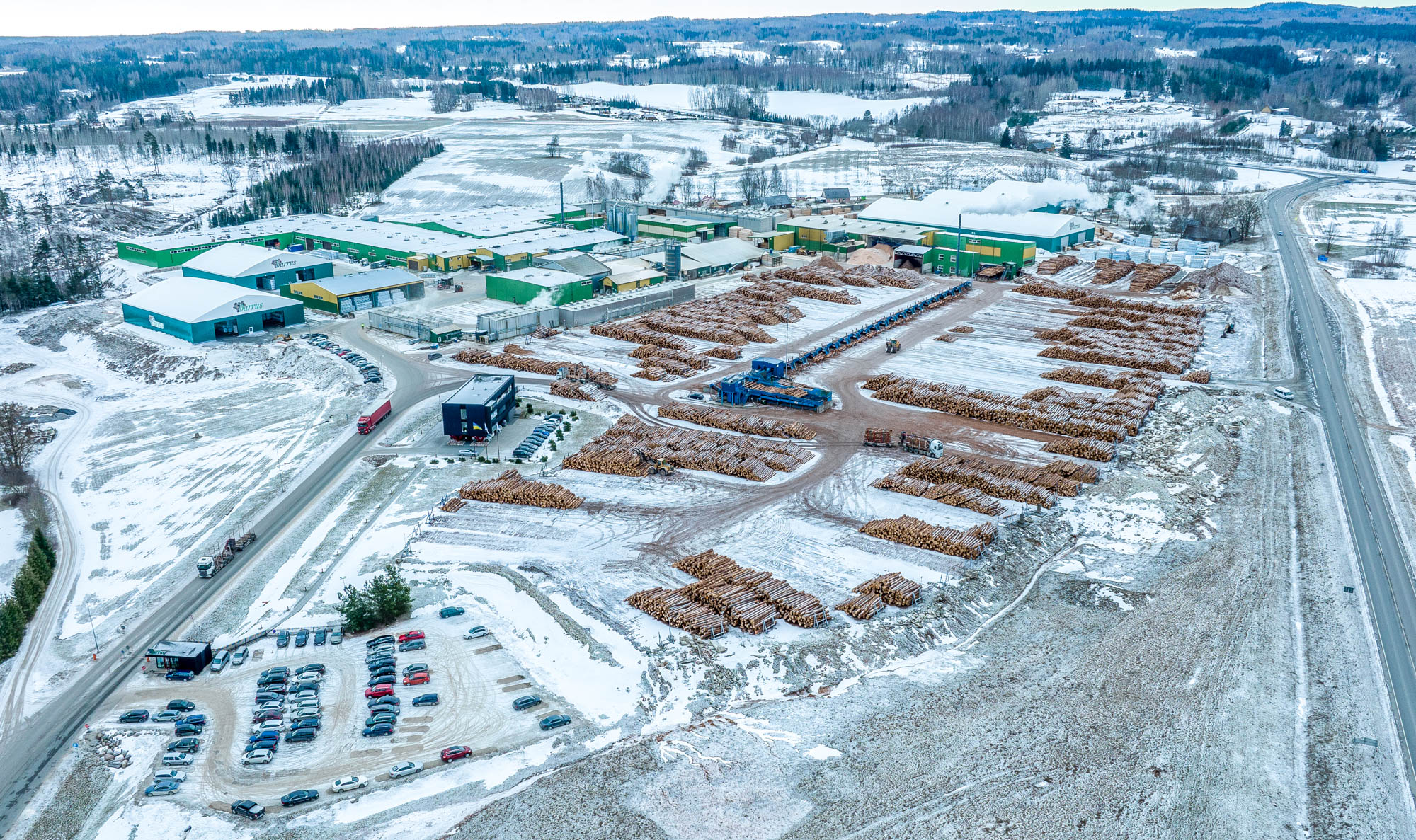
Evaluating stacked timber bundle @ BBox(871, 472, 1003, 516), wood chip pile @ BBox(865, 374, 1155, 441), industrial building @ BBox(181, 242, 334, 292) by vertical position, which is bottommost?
stacked timber bundle @ BBox(871, 472, 1003, 516)

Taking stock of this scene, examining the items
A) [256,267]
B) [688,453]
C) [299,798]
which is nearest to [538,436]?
[688,453]

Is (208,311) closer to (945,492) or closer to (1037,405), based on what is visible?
(945,492)

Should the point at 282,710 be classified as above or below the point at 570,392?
below

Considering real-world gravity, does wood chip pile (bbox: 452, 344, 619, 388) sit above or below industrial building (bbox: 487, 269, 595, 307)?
below

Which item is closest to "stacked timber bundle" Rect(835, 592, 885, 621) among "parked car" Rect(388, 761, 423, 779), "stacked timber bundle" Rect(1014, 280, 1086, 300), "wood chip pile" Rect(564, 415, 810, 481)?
"wood chip pile" Rect(564, 415, 810, 481)

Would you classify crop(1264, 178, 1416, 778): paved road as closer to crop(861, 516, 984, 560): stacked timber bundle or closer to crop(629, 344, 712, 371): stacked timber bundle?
crop(861, 516, 984, 560): stacked timber bundle

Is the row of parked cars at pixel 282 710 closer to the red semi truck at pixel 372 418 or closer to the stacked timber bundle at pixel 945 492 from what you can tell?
the red semi truck at pixel 372 418

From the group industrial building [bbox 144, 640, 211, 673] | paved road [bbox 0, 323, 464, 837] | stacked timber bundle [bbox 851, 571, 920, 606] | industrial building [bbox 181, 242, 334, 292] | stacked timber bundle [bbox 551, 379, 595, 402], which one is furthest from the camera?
industrial building [bbox 181, 242, 334, 292]
